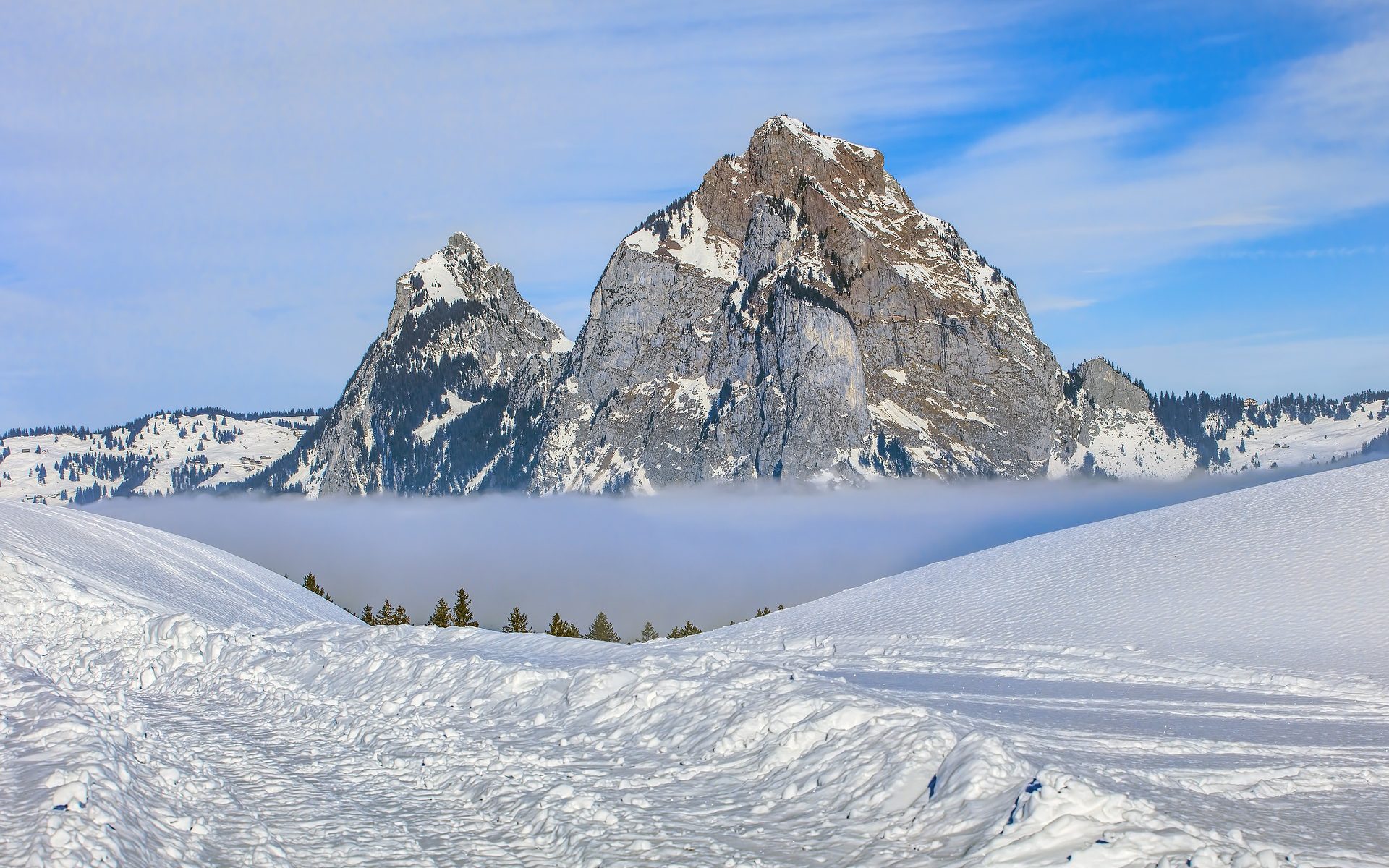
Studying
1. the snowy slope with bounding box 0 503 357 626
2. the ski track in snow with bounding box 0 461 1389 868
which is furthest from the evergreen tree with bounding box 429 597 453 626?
the ski track in snow with bounding box 0 461 1389 868

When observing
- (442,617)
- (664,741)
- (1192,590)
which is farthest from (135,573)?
(442,617)

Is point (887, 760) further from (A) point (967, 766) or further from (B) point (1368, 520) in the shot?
(B) point (1368, 520)

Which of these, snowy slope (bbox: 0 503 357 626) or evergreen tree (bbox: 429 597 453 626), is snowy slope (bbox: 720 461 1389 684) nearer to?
snowy slope (bbox: 0 503 357 626)

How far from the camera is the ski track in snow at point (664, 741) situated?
422 inches

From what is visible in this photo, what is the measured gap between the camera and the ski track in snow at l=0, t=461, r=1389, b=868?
422 inches

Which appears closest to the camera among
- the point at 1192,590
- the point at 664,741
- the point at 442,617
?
the point at 664,741

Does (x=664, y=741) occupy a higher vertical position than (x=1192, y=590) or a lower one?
lower

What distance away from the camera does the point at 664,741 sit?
15.5m

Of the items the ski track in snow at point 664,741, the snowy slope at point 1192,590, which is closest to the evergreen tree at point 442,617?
the snowy slope at point 1192,590

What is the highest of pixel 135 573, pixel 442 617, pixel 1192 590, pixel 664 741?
pixel 135 573

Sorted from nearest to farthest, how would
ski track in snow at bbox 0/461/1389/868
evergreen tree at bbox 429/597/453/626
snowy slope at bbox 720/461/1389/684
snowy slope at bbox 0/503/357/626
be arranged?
1. ski track in snow at bbox 0/461/1389/868
2. snowy slope at bbox 0/503/357/626
3. snowy slope at bbox 720/461/1389/684
4. evergreen tree at bbox 429/597/453/626

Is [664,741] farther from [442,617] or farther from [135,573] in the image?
[442,617]

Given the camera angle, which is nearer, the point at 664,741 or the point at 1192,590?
the point at 664,741

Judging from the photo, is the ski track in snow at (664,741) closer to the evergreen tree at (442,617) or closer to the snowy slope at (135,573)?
the snowy slope at (135,573)
